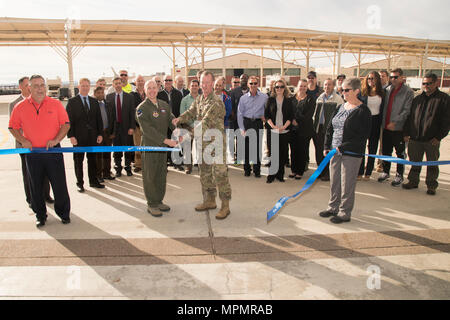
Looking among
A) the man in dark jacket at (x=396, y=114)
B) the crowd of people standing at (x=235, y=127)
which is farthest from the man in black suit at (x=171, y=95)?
the man in dark jacket at (x=396, y=114)

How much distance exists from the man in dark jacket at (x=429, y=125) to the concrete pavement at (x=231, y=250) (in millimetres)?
419

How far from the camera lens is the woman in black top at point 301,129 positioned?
249 inches

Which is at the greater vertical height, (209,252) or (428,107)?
(428,107)

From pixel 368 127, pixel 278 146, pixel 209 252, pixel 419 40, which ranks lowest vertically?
pixel 209 252

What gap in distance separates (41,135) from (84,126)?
1.53 meters

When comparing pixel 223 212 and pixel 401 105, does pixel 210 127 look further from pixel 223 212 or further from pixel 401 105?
pixel 401 105

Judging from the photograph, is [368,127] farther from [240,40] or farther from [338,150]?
[240,40]

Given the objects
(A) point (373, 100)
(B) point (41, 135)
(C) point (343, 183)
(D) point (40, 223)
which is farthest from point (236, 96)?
(D) point (40, 223)

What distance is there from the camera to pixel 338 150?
4.21 metres

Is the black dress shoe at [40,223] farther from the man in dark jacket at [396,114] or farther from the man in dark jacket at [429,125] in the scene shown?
the man in dark jacket at [429,125]

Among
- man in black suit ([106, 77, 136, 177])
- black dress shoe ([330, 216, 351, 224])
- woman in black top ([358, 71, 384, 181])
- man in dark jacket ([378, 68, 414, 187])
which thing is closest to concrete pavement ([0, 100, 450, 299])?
black dress shoe ([330, 216, 351, 224])
